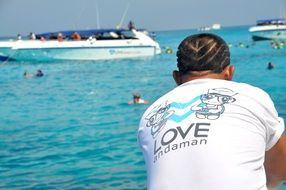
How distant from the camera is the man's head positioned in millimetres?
2037

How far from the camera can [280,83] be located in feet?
59.9

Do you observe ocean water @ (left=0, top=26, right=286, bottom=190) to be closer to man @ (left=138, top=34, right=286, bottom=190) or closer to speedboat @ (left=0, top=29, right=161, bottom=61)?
man @ (left=138, top=34, right=286, bottom=190)

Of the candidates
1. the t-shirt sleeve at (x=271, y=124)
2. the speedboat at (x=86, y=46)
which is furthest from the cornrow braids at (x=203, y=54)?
the speedboat at (x=86, y=46)

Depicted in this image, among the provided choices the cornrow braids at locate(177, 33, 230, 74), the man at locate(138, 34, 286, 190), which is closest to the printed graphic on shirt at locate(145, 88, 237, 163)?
the man at locate(138, 34, 286, 190)

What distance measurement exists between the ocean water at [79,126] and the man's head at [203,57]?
481cm

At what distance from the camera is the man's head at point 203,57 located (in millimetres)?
2037

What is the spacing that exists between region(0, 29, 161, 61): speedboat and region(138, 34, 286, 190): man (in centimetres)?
3067

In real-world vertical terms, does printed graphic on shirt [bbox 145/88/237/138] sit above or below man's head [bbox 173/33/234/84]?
below

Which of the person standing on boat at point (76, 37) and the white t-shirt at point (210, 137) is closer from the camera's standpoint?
the white t-shirt at point (210, 137)

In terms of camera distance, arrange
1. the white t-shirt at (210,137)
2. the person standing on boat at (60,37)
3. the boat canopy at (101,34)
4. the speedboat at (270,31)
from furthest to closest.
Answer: the speedboat at (270,31)
the boat canopy at (101,34)
the person standing on boat at (60,37)
the white t-shirt at (210,137)

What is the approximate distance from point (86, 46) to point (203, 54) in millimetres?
30930

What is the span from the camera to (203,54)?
203 cm

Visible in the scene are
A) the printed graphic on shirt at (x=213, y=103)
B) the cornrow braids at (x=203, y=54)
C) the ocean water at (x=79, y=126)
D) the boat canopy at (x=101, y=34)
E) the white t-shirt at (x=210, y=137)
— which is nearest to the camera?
the white t-shirt at (x=210, y=137)

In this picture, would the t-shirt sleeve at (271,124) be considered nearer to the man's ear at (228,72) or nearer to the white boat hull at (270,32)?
the man's ear at (228,72)
